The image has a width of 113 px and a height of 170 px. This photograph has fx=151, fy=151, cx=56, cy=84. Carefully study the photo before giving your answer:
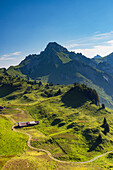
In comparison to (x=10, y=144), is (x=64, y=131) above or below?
below

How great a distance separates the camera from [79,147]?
93250 millimetres

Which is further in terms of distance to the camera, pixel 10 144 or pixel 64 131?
pixel 64 131

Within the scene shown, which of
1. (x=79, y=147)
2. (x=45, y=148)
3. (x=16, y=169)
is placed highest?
(x=16, y=169)

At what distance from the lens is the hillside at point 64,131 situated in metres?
71.9

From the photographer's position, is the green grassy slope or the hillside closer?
the green grassy slope

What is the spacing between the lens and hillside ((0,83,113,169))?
7188cm

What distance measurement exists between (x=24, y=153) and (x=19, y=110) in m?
88.8

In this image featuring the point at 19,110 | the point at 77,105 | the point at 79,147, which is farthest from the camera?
the point at 77,105

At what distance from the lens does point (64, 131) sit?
111562 mm

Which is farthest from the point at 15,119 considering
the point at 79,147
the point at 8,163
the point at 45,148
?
the point at 8,163

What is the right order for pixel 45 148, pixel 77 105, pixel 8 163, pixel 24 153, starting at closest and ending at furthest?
pixel 8 163 < pixel 24 153 < pixel 45 148 < pixel 77 105

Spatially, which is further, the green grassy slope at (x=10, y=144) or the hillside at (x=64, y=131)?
the hillside at (x=64, y=131)

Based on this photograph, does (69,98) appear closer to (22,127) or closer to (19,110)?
(19,110)

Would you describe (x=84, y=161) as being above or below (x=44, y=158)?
below
